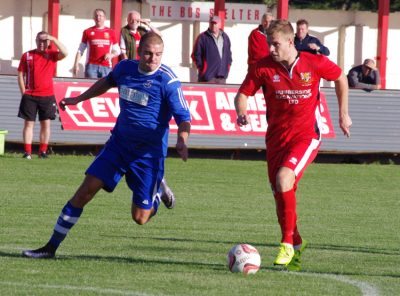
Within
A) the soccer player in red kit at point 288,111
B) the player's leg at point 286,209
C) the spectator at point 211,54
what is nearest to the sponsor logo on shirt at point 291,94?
the soccer player in red kit at point 288,111

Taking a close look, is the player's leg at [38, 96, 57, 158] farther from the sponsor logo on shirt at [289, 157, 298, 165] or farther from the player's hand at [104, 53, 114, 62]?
the sponsor logo on shirt at [289, 157, 298, 165]

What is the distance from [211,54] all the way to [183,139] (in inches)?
497

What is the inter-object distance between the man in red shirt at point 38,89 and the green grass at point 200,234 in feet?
1.90

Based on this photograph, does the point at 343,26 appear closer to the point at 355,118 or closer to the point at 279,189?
the point at 355,118

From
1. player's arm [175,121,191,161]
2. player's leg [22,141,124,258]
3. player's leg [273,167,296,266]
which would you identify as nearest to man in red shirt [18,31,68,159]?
player's leg [22,141,124,258]

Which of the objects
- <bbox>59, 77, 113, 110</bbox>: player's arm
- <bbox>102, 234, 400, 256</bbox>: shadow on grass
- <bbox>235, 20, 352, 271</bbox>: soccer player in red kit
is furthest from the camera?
<bbox>102, 234, 400, 256</bbox>: shadow on grass

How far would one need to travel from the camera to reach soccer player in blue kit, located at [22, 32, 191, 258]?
9656 millimetres

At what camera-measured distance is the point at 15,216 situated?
13.0 meters

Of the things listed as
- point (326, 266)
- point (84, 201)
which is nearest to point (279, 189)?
point (326, 266)

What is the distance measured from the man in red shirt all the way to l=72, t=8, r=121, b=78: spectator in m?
1.47

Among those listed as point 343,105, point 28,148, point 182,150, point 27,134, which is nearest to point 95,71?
point 27,134

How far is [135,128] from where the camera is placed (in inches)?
385

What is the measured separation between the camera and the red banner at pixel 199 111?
20.6 m

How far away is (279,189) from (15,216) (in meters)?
4.40
